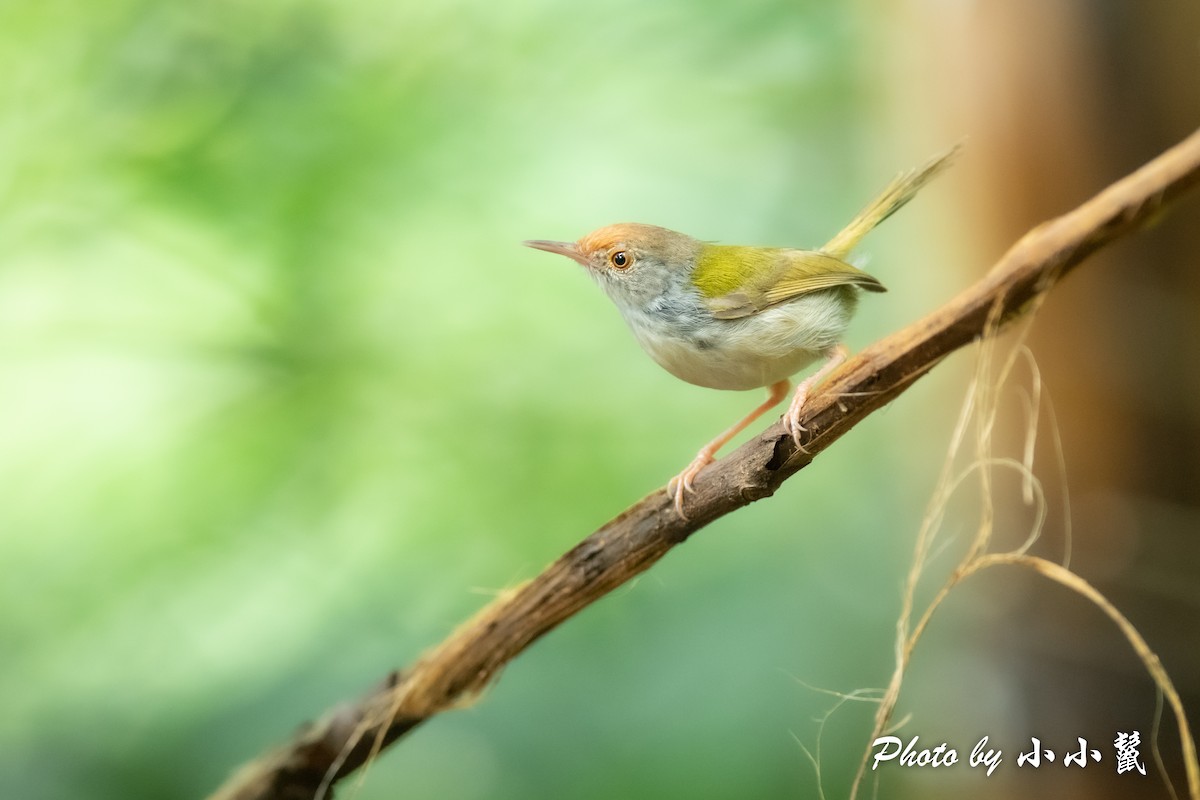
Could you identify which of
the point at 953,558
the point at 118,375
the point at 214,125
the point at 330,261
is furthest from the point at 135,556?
the point at 953,558

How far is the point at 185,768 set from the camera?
7.45 ft

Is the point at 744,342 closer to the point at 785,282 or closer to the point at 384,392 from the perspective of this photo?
the point at 785,282

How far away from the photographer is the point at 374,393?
2.53 m

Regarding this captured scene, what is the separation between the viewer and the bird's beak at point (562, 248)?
4.89ft

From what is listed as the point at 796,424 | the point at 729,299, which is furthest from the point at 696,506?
the point at 729,299

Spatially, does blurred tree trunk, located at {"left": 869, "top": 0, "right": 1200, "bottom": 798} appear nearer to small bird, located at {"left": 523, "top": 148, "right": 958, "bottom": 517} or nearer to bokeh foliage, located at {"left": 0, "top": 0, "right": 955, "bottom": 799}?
bokeh foliage, located at {"left": 0, "top": 0, "right": 955, "bottom": 799}

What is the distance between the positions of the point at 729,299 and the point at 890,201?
14.5 inches

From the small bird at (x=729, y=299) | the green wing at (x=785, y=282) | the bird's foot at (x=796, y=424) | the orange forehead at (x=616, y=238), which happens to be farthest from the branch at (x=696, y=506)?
the orange forehead at (x=616, y=238)

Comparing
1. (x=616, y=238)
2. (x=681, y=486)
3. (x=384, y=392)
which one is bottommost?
(x=681, y=486)

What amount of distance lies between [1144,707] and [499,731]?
66.4 inches

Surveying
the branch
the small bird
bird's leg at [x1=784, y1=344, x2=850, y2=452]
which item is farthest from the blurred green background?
bird's leg at [x1=784, y1=344, x2=850, y2=452]

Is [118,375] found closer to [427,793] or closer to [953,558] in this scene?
[427,793]

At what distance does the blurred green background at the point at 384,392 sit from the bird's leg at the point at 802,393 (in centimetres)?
89

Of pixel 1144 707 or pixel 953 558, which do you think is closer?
pixel 1144 707
